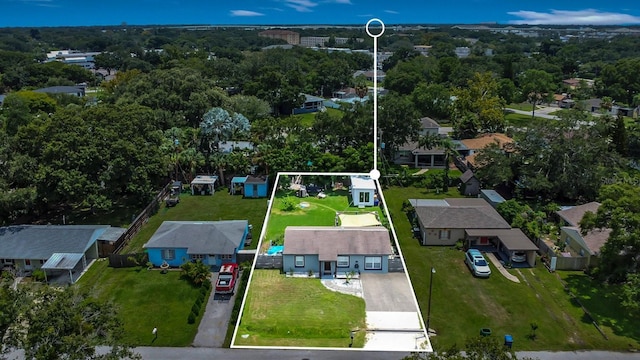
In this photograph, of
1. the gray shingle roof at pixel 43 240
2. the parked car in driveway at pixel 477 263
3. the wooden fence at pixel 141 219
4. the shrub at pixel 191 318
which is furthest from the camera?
the wooden fence at pixel 141 219

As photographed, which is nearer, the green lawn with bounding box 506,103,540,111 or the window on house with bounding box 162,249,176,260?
the window on house with bounding box 162,249,176,260

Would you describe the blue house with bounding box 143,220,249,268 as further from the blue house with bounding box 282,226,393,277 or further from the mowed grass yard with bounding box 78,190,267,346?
the blue house with bounding box 282,226,393,277

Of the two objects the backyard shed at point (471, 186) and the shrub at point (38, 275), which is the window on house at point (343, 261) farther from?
the backyard shed at point (471, 186)

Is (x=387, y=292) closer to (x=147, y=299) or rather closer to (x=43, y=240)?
(x=147, y=299)

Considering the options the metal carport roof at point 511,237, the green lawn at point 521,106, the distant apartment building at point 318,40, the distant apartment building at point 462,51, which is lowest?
the metal carport roof at point 511,237

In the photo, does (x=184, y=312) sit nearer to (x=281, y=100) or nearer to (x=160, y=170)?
(x=160, y=170)

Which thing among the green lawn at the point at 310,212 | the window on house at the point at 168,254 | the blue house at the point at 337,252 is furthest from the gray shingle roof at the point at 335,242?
the window on house at the point at 168,254

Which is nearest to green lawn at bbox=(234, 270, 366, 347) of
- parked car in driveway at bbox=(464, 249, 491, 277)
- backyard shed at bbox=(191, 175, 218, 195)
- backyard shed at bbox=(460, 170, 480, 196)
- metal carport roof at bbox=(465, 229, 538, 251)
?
parked car in driveway at bbox=(464, 249, 491, 277)
